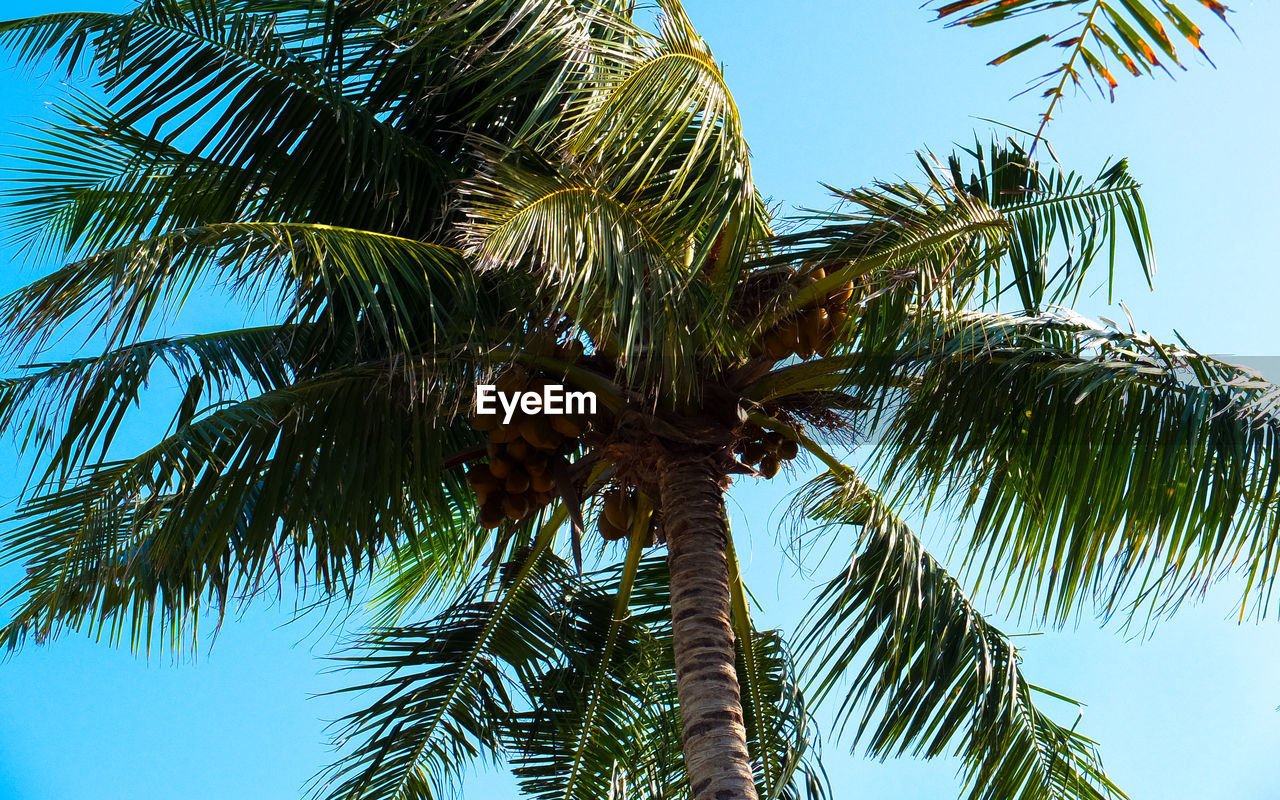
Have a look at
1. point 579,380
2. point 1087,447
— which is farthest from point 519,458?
point 1087,447

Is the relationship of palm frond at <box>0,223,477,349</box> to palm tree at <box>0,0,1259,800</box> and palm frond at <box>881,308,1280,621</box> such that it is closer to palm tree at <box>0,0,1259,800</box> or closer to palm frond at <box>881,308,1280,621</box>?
palm tree at <box>0,0,1259,800</box>

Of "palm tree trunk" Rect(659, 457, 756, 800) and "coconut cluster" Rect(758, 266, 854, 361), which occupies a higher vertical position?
"coconut cluster" Rect(758, 266, 854, 361)

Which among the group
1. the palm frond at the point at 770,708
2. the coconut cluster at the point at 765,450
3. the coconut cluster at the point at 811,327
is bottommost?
the palm frond at the point at 770,708

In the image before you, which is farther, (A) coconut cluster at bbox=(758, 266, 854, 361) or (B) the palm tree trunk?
(A) coconut cluster at bbox=(758, 266, 854, 361)

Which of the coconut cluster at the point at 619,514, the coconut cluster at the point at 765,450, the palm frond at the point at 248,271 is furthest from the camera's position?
the coconut cluster at the point at 619,514

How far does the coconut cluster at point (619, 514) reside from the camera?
5.96 meters

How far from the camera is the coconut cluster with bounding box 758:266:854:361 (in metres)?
5.02

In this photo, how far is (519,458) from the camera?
5086mm

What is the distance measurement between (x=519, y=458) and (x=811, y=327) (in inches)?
52.3

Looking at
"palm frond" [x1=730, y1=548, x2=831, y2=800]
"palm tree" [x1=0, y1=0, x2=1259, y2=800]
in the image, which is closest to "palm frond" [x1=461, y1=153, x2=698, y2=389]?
"palm tree" [x1=0, y1=0, x2=1259, y2=800]

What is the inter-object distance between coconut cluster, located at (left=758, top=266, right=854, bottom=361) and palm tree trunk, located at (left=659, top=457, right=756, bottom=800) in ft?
2.24

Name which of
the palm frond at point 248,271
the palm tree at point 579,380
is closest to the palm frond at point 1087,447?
the palm tree at point 579,380

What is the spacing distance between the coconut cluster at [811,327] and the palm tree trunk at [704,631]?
68 centimetres

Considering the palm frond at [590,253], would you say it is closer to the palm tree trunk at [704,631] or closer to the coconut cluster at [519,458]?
the coconut cluster at [519,458]
